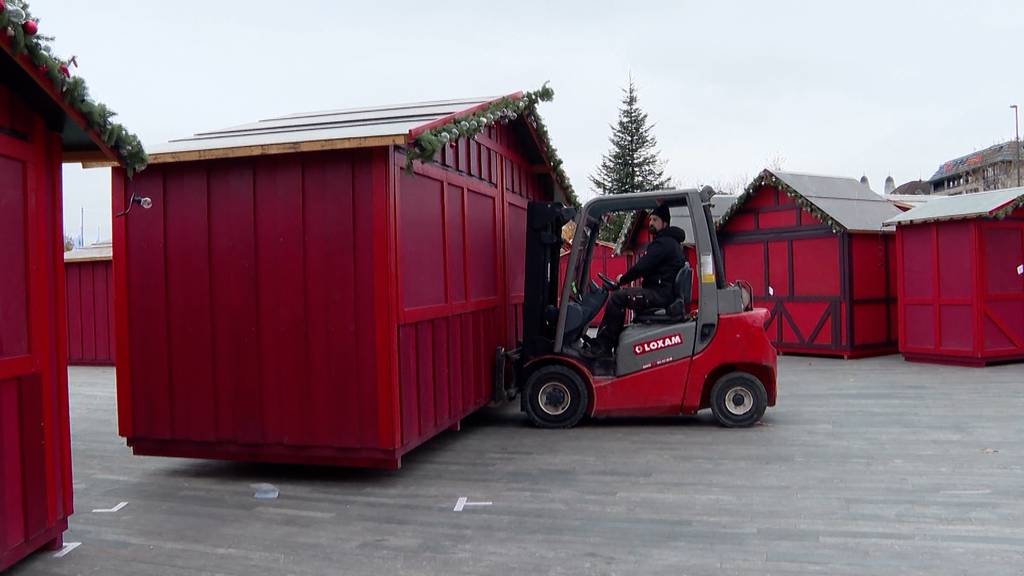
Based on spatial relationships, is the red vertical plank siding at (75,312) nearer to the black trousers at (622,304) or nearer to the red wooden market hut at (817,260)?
the black trousers at (622,304)

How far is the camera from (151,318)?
681 cm

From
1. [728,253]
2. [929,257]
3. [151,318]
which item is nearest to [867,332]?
[929,257]

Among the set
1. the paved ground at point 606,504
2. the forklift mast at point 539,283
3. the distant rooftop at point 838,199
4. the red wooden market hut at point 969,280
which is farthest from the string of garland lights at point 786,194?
the forklift mast at point 539,283

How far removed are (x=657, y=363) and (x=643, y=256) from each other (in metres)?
1.13

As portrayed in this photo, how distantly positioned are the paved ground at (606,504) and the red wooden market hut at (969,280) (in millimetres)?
4392

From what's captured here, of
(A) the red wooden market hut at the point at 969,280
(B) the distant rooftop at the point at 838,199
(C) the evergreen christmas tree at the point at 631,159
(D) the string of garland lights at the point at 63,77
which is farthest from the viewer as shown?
→ (C) the evergreen christmas tree at the point at 631,159

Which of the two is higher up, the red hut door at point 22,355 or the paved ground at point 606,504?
the red hut door at point 22,355

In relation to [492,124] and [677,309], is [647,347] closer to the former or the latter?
[677,309]

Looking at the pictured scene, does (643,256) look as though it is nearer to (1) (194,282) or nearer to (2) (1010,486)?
(2) (1010,486)

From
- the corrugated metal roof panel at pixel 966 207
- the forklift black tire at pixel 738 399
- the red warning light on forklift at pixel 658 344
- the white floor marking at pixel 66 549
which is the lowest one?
the white floor marking at pixel 66 549

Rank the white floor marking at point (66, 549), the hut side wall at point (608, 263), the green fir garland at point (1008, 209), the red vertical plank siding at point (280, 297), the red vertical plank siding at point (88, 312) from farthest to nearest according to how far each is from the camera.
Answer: the hut side wall at point (608, 263) < the red vertical plank siding at point (88, 312) < the green fir garland at point (1008, 209) < the red vertical plank siding at point (280, 297) < the white floor marking at point (66, 549)

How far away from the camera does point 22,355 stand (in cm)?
454

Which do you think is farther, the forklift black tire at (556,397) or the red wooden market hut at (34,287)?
the forklift black tire at (556,397)

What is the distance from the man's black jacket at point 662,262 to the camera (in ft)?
27.4
